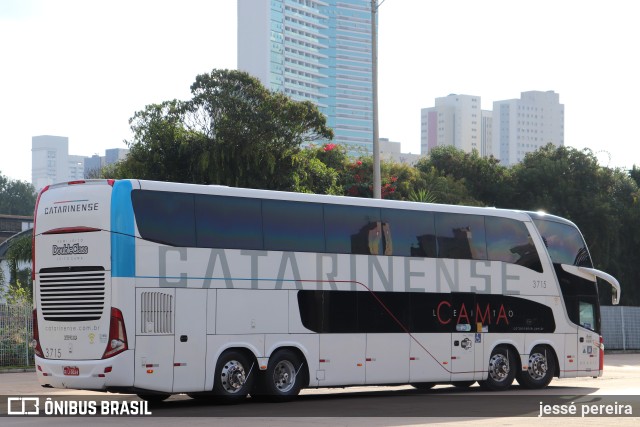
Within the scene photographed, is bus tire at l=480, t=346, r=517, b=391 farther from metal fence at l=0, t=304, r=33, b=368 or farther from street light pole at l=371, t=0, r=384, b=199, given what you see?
metal fence at l=0, t=304, r=33, b=368

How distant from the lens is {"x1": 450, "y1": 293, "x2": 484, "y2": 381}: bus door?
2358 cm

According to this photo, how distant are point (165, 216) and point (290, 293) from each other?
3.23 metres

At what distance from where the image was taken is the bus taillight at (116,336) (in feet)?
58.6

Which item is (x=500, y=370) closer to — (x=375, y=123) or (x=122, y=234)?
(x=375, y=123)

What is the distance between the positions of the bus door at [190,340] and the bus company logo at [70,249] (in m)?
1.74

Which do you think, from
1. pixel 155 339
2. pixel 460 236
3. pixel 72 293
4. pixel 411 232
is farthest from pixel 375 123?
pixel 72 293

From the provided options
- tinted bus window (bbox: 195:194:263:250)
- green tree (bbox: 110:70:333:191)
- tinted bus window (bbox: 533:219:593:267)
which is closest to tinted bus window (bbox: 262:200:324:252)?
tinted bus window (bbox: 195:194:263:250)

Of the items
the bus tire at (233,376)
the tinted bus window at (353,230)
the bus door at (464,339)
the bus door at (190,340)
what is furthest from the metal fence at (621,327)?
the bus door at (190,340)

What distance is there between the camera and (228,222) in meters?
19.5

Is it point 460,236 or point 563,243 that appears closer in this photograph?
point 460,236

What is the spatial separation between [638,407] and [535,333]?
654cm

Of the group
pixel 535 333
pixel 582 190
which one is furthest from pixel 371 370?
pixel 582 190

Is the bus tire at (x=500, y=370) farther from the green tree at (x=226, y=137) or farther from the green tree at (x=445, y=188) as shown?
the green tree at (x=445, y=188)

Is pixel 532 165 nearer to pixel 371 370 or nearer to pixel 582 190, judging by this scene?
pixel 582 190
